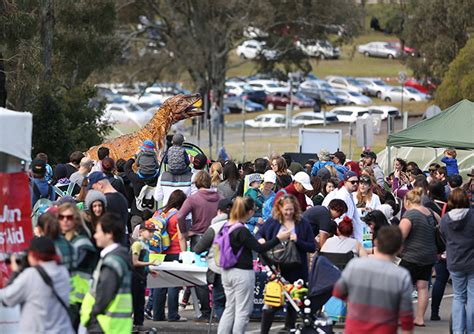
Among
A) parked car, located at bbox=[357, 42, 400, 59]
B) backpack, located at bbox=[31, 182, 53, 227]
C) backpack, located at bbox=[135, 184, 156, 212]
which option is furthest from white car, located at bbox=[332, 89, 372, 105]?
backpack, located at bbox=[31, 182, 53, 227]

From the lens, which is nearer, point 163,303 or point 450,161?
point 163,303

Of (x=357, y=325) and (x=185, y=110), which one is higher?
(x=185, y=110)

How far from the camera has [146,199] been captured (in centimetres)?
1898

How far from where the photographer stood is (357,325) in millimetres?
10312

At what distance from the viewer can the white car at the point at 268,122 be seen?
6706cm

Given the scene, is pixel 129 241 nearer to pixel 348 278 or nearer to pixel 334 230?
pixel 334 230

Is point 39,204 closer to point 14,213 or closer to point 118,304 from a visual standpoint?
point 14,213

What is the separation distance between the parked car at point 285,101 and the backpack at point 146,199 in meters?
58.4

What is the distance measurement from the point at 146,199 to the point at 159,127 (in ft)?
26.2

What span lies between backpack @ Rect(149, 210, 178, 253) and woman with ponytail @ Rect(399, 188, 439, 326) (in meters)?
2.81

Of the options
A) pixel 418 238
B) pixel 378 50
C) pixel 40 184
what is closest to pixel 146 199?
pixel 40 184

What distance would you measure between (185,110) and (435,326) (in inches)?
487

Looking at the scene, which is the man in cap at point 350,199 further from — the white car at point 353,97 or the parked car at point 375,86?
the parked car at point 375,86

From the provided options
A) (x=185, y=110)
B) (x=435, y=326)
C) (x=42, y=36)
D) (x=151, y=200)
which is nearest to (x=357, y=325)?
(x=435, y=326)
